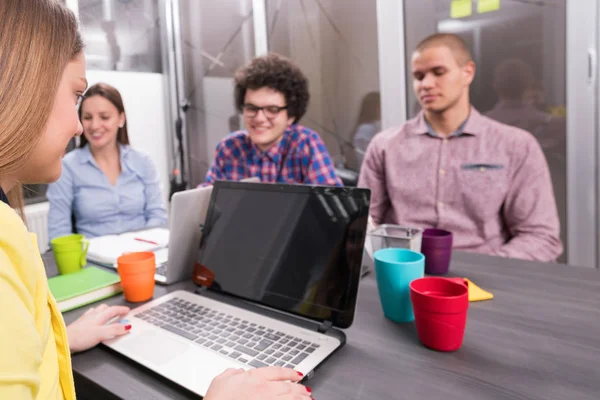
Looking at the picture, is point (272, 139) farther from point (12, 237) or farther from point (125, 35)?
point (125, 35)

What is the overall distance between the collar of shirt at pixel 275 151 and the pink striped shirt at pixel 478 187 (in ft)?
1.62

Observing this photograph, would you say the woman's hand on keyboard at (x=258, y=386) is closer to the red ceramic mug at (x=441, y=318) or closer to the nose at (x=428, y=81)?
the red ceramic mug at (x=441, y=318)

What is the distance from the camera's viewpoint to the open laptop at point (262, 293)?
0.71 metres

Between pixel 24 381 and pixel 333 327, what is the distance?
0.50 meters

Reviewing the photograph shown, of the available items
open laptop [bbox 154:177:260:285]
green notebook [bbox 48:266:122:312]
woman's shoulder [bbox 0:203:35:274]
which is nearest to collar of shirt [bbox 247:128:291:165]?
open laptop [bbox 154:177:260:285]

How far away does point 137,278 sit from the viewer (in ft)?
3.16

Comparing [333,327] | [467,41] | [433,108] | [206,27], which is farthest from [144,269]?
[206,27]

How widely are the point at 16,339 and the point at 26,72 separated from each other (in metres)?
0.36

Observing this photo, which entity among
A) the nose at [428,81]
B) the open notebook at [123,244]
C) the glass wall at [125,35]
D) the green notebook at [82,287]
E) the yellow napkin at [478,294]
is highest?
the glass wall at [125,35]

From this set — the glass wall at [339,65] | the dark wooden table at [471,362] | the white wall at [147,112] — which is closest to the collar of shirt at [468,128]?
the glass wall at [339,65]

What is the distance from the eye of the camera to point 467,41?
2.24 m

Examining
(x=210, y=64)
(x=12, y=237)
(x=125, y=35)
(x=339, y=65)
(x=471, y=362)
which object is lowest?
(x=471, y=362)

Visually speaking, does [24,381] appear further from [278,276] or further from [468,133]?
[468,133]

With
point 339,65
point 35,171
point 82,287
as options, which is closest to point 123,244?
point 82,287
